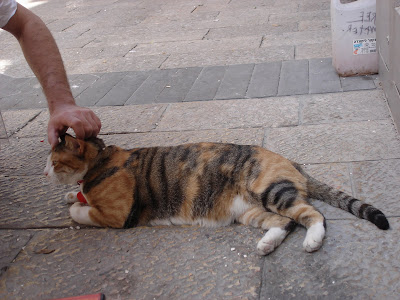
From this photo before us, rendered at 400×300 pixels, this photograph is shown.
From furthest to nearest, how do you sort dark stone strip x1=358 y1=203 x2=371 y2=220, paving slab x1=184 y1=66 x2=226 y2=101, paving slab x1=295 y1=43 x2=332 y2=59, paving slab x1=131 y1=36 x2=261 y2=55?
paving slab x1=131 y1=36 x2=261 y2=55 < paving slab x1=295 y1=43 x2=332 y2=59 < paving slab x1=184 y1=66 x2=226 y2=101 < dark stone strip x1=358 y1=203 x2=371 y2=220

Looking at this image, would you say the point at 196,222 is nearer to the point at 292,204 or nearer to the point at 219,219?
the point at 219,219

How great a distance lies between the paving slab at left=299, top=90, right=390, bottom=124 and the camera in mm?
4504

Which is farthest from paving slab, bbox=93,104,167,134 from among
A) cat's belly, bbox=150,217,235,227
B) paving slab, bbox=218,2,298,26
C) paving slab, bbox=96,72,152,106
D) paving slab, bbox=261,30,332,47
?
paving slab, bbox=218,2,298,26

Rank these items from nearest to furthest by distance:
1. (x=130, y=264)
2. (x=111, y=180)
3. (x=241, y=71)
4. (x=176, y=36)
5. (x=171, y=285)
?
(x=171, y=285), (x=130, y=264), (x=111, y=180), (x=241, y=71), (x=176, y=36)

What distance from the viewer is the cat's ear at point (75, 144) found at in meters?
3.19

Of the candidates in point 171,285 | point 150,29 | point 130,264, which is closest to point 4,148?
point 130,264

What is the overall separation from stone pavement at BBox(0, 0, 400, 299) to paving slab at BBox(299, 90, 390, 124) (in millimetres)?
19

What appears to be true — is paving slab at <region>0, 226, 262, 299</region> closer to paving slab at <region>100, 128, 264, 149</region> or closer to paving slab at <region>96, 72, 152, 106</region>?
paving slab at <region>100, 128, 264, 149</region>

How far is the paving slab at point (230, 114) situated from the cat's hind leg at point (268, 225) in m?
1.61

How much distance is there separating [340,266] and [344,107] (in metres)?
2.47

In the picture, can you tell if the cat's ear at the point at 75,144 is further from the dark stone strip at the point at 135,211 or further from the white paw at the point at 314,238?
the white paw at the point at 314,238

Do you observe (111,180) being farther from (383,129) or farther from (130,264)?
(383,129)

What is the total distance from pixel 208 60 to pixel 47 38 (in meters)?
3.30

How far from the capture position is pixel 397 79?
160 inches
